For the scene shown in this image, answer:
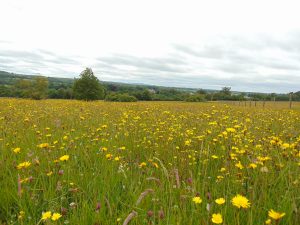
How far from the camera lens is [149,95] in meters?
69.0

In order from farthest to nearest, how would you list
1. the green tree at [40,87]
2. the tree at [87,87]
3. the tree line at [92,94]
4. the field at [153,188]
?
the green tree at [40,87] < the tree at [87,87] < the tree line at [92,94] < the field at [153,188]

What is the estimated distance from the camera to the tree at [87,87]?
2138 inches

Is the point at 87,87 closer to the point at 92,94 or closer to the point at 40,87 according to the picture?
the point at 92,94

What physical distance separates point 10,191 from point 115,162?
3.71 feet

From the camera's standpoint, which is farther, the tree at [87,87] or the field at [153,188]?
the tree at [87,87]

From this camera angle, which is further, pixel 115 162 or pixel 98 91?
pixel 98 91

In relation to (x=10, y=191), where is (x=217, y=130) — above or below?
above

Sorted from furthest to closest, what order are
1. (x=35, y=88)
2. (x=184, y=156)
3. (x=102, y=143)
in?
(x=35, y=88) < (x=102, y=143) < (x=184, y=156)

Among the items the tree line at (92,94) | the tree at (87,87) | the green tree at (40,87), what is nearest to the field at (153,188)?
the tree line at (92,94)

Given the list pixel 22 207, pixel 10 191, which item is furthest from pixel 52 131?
pixel 22 207

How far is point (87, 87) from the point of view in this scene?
182 feet

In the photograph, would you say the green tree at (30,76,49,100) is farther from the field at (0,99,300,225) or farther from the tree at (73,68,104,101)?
the field at (0,99,300,225)

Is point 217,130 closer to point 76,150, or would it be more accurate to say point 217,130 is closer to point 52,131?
point 76,150

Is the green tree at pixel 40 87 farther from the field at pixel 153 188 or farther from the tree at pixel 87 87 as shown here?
the field at pixel 153 188
